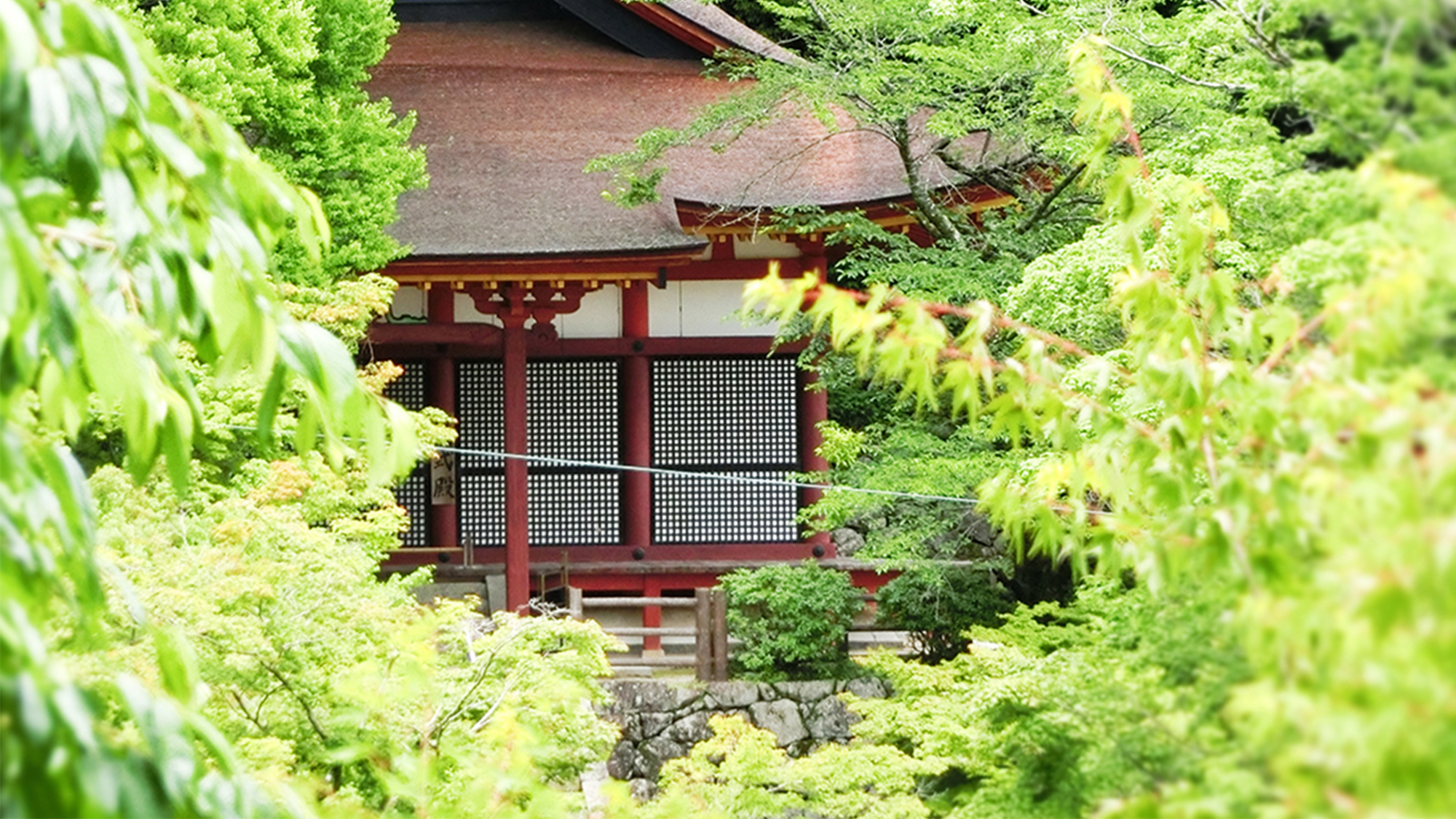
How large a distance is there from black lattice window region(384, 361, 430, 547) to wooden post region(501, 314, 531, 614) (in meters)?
1.14

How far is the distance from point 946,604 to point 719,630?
172cm

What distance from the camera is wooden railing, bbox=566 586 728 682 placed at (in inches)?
441

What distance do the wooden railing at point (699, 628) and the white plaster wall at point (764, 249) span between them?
9.45 feet

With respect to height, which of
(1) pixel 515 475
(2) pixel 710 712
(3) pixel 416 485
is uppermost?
(1) pixel 515 475

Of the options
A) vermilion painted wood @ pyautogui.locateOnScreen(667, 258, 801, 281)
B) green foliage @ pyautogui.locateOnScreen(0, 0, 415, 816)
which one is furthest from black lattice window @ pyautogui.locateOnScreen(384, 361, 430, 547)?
green foliage @ pyautogui.locateOnScreen(0, 0, 415, 816)

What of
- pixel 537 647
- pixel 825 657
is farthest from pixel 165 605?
pixel 825 657

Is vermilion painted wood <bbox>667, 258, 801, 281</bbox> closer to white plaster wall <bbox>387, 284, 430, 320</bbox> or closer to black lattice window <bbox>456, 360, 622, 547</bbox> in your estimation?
black lattice window <bbox>456, 360, 622, 547</bbox>

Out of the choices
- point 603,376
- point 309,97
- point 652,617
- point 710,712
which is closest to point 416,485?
point 603,376

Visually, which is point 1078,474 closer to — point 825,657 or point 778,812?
point 778,812

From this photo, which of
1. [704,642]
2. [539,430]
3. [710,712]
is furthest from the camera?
[539,430]

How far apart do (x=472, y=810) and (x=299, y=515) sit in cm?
253

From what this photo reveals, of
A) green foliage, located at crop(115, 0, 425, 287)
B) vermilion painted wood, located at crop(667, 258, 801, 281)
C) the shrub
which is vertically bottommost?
the shrub

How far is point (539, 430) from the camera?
41.2 ft

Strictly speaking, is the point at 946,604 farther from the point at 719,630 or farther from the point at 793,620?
the point at 719,630
